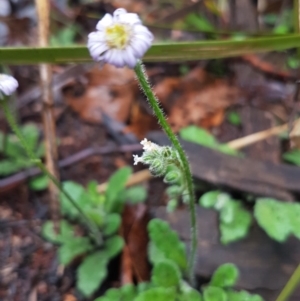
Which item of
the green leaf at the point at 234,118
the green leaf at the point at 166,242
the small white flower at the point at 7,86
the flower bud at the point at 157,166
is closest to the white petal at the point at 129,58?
the flower bud at the point at 157,166

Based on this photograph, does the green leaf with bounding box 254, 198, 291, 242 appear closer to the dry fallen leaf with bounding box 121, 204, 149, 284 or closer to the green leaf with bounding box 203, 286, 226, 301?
the green leaf with bounding box 203, 286, 226, 301

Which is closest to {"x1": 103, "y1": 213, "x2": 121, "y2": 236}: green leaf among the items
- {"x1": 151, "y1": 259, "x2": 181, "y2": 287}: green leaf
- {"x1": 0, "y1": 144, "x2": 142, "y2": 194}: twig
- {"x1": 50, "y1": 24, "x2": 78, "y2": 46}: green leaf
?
{"x1": 151, "y1": 259, "x2": 181, "y2": 287}: green leaf

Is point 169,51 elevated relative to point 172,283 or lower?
elevated

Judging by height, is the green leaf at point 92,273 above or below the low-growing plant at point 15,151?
below

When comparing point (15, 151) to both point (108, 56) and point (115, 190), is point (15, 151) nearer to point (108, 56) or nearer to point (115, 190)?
point (115, 190)

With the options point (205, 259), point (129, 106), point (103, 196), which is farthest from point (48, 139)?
point (205, 259)

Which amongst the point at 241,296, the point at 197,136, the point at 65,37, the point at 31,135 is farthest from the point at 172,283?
the point at 65,37

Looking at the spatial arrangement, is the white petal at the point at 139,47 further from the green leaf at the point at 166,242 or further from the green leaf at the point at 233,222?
the green leaf at the point at 233,222
